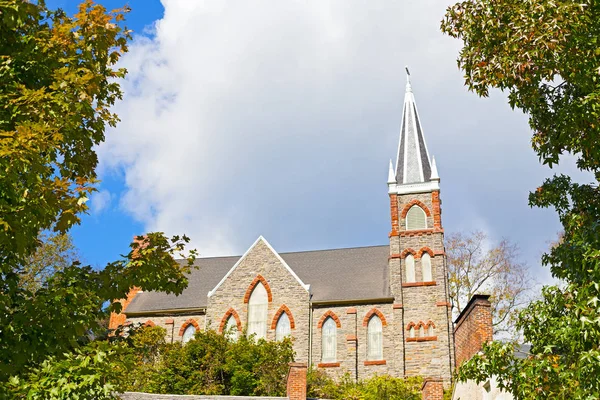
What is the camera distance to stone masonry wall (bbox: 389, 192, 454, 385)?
31047 millimetres

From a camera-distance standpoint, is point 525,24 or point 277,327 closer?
point 525,24

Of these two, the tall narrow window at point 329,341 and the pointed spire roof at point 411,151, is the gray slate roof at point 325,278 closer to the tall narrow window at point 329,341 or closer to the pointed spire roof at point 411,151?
the tall narrow window at point 329,341

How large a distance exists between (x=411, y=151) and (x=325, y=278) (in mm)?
9359

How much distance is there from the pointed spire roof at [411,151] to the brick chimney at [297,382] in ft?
57.4

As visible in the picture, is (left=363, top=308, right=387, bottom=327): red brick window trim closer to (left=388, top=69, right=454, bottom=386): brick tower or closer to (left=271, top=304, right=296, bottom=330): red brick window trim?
(left=388, top=69, right=454, bottom=386): brick tower

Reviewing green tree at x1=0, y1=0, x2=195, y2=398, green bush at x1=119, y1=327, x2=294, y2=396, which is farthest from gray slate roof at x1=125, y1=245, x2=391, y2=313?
green tree at x1=0, y1=0, x2=195, y2=398

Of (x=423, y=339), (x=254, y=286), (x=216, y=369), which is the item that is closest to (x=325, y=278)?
(x=254, y=286)

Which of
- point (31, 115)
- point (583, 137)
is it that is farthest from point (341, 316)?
point (31, 115)

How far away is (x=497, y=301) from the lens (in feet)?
127

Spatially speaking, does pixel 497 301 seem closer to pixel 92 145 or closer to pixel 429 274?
pixel 429 274

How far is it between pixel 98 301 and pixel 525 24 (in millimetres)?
6658

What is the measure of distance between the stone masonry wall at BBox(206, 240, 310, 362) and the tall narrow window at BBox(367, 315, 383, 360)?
3292 mm

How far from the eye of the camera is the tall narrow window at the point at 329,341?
32.6 meters

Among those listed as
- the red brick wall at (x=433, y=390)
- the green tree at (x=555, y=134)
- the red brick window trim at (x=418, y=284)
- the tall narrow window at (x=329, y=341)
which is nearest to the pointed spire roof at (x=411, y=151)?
the red brick window trim at (x=418, y=284)
